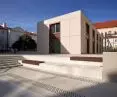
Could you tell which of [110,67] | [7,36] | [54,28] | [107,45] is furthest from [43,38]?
[7,36]

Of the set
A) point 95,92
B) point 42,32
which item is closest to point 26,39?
point 42,32

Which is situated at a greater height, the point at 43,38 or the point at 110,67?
the point at 43,38

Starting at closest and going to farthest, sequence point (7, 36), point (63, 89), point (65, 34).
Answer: point (63, 89), point (65, 34), point (7, 36)

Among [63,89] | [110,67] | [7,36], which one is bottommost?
[63,89]

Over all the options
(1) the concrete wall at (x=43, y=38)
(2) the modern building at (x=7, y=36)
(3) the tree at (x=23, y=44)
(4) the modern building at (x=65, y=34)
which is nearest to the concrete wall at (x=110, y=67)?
(4) the modern building at (x=65, y=34)

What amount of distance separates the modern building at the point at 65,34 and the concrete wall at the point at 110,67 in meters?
14.5

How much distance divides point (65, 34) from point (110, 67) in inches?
673

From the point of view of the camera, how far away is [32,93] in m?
6.81

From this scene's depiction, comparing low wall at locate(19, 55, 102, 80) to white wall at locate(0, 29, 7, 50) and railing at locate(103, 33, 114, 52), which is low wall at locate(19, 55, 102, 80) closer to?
railing at locate(103, 33, 114, 52)

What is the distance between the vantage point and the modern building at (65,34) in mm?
23022

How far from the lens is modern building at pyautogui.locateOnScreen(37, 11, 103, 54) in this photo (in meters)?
23.0

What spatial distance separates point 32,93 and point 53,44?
21.2m

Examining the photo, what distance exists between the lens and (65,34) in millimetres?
24859

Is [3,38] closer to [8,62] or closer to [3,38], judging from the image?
[3,38]
